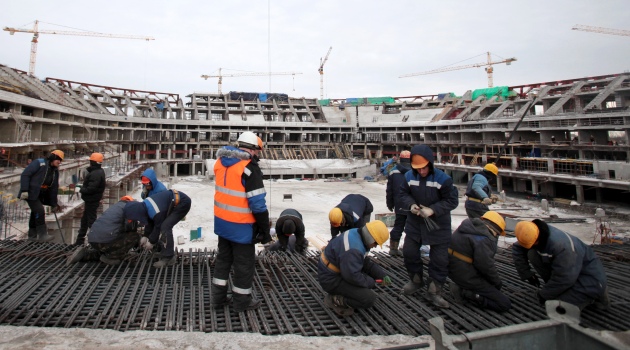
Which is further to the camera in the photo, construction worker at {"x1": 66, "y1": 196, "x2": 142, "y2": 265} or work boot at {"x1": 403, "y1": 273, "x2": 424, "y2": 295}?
construction worker at {"x1": 66, "y1": 196, "x2": 142, "y2": 265}

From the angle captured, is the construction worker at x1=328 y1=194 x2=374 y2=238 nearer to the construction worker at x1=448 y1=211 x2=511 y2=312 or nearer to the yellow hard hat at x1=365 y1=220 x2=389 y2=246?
the yellow hard hat at x1=365 y1=220 x2=389 y2=246

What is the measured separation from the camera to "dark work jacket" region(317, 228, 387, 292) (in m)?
3.30

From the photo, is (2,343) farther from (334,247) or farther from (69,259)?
(334,247)

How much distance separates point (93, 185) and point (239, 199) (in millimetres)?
5019

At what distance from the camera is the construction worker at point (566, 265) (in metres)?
3.38

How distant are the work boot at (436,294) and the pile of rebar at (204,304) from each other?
2.9 inches

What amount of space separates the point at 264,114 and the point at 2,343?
193 ft

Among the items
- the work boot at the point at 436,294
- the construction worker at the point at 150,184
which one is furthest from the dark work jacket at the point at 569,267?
the construction worker at the point at 150,184

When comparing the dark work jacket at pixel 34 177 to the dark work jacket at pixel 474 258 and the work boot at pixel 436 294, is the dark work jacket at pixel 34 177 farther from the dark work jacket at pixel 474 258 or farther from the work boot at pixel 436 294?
the dark work jacket at pixel 474 258

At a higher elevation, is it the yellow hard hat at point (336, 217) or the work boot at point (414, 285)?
the yellow hard hat at point (336, 217)

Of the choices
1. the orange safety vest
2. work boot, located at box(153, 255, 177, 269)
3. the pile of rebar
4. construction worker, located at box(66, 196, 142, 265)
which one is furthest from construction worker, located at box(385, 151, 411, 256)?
construction worker, located at box(66, 196, 142, 265)

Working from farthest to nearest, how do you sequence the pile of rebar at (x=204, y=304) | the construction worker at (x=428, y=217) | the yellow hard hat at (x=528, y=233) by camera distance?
the construction worker at (x=428, y=217), the yellow hard hat at (x=528, y=233), the pile of rebar at (x=204, y=304)

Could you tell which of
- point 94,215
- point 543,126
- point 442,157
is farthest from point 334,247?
point 442,157

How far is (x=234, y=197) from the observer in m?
3.41
